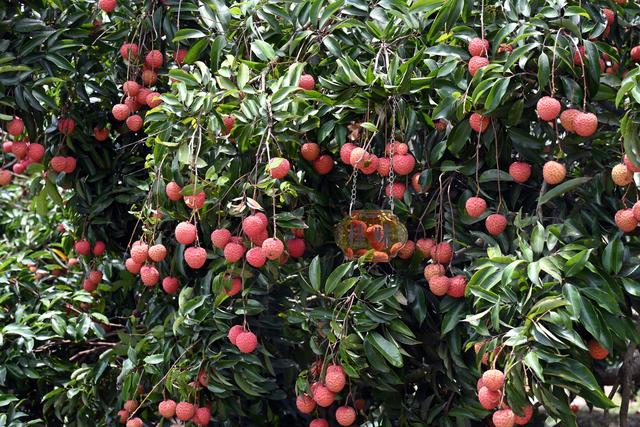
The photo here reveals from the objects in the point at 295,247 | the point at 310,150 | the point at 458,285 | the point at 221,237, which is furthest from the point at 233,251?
the point at 458,285

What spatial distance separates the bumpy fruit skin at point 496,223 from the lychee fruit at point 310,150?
0.46m

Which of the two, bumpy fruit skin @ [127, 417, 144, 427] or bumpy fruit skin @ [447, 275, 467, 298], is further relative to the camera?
bumpy fruit skin @ [127, 417, 144, 427]

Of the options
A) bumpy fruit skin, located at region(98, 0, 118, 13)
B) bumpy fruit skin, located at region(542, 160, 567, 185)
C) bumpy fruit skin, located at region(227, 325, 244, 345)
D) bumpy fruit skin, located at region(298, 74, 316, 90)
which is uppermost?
bumpy fruit skin, located at region(98, 0, 118, 13)

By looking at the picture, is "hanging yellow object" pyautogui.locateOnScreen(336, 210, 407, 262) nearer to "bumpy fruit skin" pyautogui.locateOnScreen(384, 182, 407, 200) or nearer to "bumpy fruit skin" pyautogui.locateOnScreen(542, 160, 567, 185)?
"bumpy fruit skin" pyautogui.locateOnScreen(384, 182, 407, 200)

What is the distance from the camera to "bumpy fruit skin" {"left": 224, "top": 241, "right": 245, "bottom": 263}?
2.17 metres

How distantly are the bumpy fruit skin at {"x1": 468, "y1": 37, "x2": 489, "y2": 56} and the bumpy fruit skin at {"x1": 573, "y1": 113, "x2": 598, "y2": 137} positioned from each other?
28 cm

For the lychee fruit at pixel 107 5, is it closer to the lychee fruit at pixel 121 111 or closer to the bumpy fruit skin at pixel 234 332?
the lychee fruit at pixel 121 111

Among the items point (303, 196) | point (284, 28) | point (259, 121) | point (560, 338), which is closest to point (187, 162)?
point (259, 121)

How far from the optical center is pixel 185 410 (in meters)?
2.36

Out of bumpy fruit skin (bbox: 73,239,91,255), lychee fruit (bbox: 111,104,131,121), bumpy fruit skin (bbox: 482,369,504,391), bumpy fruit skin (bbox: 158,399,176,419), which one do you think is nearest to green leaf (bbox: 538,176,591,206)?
bumpy fruit skin (bbox: 482,369,504,391)

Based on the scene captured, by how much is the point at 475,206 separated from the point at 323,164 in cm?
43

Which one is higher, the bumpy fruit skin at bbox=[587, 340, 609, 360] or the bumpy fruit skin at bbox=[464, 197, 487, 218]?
the bumpy fruit skin at bbox=[464, 197, 487, 218]

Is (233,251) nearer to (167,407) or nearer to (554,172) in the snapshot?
(167,407)

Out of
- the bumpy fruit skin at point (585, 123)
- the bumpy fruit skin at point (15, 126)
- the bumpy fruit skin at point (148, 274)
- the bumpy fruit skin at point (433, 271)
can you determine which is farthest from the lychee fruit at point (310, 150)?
the bumpy fruit skin at point (15, 126)
